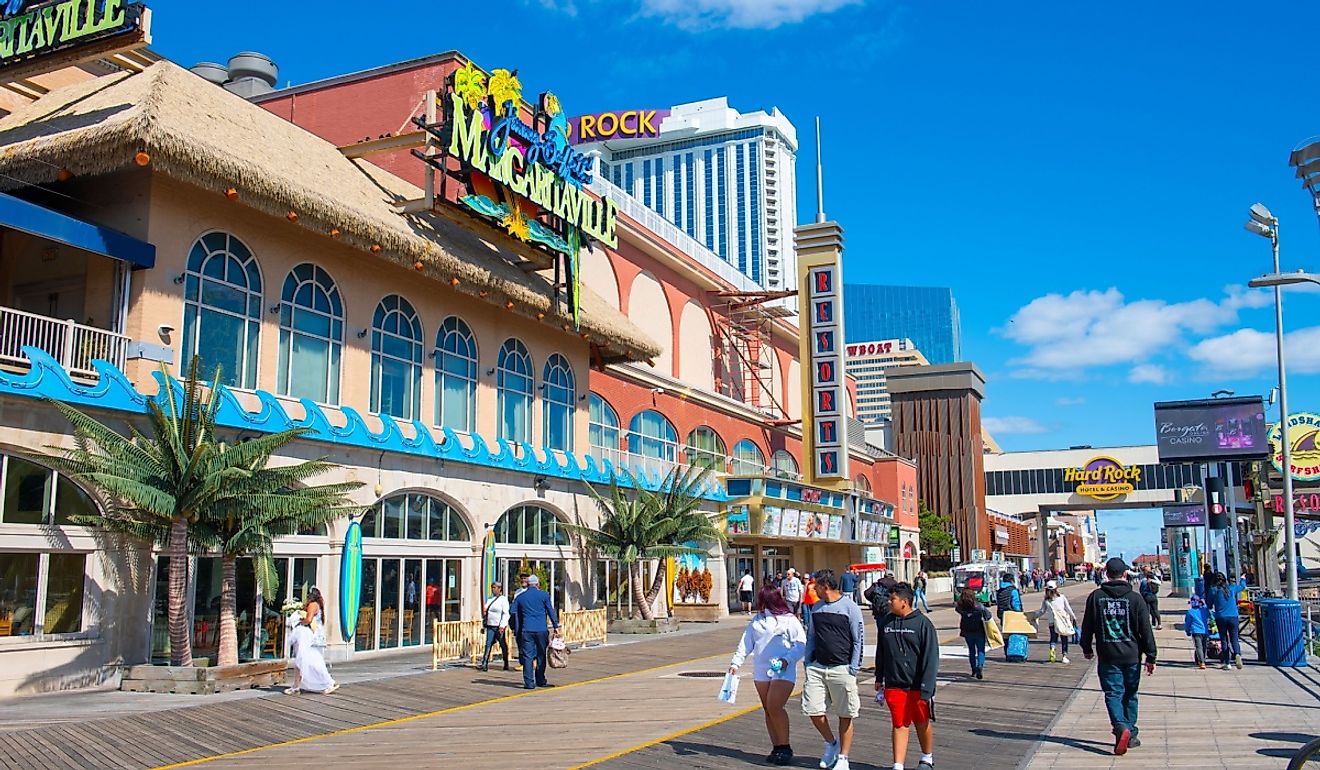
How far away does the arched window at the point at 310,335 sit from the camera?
21.0 m

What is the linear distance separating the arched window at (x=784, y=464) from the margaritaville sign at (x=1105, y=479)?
44068 mm

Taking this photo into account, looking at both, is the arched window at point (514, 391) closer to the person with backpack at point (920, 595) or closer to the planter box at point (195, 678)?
the person with backpack at point (920, 595)

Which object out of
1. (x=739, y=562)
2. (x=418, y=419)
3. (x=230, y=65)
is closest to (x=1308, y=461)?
(x=739, y=562)

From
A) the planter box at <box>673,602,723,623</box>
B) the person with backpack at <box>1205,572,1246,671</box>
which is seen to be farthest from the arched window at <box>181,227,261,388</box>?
the planter box at <box>673,602,723,623</box>

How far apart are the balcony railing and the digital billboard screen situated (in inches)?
1791

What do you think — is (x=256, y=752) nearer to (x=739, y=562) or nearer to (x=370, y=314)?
(x=370, y=314)

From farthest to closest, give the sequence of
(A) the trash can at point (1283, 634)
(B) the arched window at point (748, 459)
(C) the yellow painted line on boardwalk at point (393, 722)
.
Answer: (B) the arched window at point (748, 459) → (A) the trash can at point (1283, 634) → (C) the yellow painted line on boardwalk at point (393, 722)

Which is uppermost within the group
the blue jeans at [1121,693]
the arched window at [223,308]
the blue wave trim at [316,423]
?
the arched window at [223,308]

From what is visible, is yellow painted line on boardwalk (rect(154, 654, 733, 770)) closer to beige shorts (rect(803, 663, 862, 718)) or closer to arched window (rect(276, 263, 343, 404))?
beige shorts (rect(803, 663, 862, 718))

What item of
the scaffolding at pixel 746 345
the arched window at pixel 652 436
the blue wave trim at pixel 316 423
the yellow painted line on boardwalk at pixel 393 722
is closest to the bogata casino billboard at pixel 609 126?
the scaffolding at pixel 746 345

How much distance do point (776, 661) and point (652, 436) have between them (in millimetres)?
28840

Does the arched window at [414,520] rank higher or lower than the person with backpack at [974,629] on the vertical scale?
higher

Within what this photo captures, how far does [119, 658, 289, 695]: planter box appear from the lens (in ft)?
50.4

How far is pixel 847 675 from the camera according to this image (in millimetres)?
9289
